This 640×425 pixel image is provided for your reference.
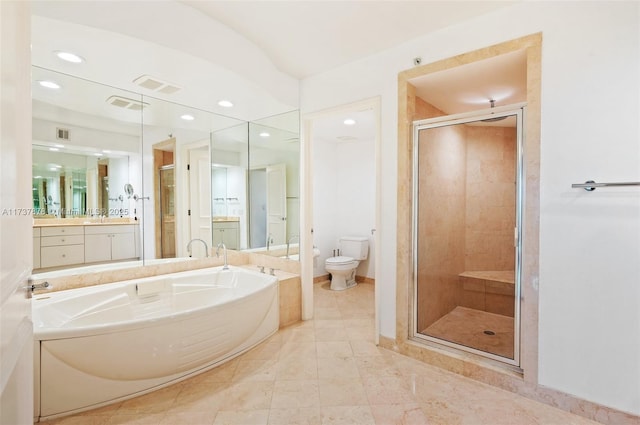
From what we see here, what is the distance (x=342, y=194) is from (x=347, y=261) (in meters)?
1.16

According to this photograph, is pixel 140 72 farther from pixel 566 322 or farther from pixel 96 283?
pixel 566 322

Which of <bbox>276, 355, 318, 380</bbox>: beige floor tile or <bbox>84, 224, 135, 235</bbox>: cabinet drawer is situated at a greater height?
<bbox>84, 224, 135, 235</bbox>: cabinet drawer

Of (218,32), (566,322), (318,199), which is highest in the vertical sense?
(218,32)

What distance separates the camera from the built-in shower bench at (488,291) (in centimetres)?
316

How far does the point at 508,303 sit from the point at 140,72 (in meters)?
3.97

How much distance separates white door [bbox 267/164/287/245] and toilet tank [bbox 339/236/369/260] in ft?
4.39

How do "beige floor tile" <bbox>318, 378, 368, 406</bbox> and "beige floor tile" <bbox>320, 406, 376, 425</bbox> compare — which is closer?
"beige floor tile" <bbox>320, 406, 376, 425</bbox>

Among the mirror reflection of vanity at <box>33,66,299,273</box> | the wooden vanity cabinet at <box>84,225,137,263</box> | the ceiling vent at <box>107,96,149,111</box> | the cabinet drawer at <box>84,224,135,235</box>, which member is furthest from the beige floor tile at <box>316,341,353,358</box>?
the ceiling vent at <box>107,96,149,111</box>

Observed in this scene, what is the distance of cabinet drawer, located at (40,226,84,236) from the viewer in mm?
2430

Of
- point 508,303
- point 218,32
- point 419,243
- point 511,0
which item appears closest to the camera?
point 511,0

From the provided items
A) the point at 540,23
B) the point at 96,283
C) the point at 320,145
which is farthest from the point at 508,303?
the point at 96,283

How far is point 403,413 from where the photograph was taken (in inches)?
70.6

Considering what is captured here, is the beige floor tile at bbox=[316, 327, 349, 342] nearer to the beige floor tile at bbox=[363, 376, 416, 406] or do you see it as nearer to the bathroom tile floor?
the bathroom tile floor

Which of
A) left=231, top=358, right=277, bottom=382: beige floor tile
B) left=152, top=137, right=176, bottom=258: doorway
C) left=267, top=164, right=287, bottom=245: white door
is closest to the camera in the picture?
left=231, top=358, right=277, bottom=382: beige floor tile
